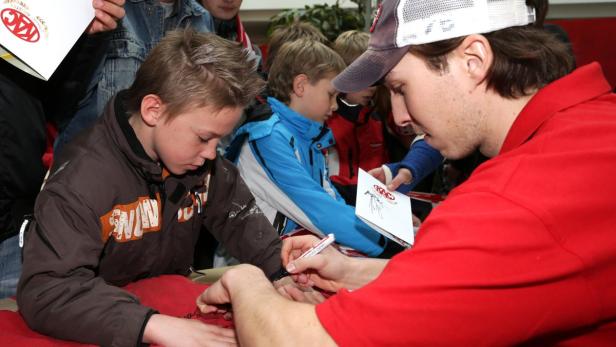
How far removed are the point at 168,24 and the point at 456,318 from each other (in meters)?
1.91

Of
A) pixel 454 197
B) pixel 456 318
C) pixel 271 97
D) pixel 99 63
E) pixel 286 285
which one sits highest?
pixel 99 63

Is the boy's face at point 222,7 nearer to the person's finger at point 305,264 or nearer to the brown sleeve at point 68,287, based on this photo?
the brown sleeve at point 68,287

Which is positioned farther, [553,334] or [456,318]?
[553,334]

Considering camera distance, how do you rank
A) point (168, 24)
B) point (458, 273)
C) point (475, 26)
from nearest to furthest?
point (458, 273), point (475, 26), point (168, 24)

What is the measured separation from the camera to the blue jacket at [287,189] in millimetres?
2744

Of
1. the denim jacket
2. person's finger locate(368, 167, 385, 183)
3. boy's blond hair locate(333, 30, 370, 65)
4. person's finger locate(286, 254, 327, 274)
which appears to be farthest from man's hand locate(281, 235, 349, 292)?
boy's blond hair locate(333, 30, 370, 65)

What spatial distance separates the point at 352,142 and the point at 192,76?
1957mm

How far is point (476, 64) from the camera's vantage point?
1.38 meters

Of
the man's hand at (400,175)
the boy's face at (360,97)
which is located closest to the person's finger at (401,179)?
the man's hand at (400,175)

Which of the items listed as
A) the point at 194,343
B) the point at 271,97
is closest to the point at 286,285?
the point at 194,343

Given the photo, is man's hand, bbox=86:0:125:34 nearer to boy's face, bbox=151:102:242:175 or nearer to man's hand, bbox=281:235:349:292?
boy's face, bbox=151:102:242:175

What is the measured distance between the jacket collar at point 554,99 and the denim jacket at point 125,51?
1381 millimetres

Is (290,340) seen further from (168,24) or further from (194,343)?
(168,24)

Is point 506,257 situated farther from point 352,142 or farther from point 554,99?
point 352,142
